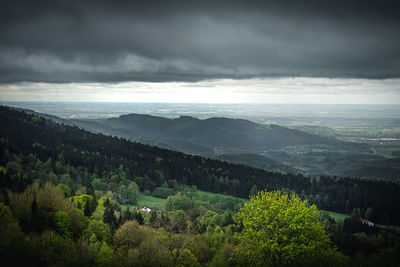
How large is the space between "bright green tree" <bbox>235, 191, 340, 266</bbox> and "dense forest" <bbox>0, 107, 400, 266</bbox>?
0.32 m

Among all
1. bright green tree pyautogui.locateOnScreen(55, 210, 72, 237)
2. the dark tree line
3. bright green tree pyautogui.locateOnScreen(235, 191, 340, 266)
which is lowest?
the dark tree line

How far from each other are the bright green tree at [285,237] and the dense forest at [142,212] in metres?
0.32

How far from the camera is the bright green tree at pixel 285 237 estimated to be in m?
31.0

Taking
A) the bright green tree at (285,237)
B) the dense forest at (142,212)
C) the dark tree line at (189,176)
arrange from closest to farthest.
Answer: the bright green tree at (285,237)
the dense forest at (142,212)
the dark tree line at (189,176)

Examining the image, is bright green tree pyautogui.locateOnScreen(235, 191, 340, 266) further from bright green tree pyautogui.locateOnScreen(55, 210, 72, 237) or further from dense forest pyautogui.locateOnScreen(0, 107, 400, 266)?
bright green tree pyautogui.locateOnScreen(55, 210, 72, 237)

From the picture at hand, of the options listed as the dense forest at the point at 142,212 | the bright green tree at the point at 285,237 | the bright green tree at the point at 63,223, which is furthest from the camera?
the bright green tree at the point at 63,223

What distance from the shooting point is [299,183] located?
191375mm

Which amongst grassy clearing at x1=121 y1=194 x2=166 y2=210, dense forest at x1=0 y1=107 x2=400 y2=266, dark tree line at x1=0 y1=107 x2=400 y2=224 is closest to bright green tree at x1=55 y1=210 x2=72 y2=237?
dense forest at x1=0 y1=107 x2=400 y2=266

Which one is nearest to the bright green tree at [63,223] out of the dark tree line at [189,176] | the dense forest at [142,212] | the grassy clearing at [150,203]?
the dense forest at [142,212]

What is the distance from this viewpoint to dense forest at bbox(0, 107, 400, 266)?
3709 centimetres

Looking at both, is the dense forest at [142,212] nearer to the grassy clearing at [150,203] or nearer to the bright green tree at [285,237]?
the bright green tree at [285,237]

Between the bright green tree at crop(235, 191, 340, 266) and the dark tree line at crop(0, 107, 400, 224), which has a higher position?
the bright green tree at crop(235, 191, 340, 266)

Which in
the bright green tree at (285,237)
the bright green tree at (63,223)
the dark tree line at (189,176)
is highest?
the bright green tree at (285,237)

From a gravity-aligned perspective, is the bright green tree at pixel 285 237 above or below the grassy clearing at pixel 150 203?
above
